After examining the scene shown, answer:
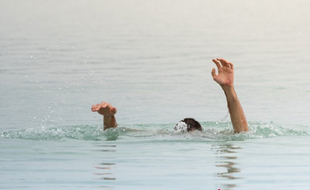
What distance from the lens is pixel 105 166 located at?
47.7 feet

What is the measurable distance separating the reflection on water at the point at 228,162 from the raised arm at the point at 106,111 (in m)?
2.02

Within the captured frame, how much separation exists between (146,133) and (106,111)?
2.72 feet

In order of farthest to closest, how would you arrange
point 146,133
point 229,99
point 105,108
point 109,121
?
point 109,121 → point 146,133 → point 105,108 → point 229,99

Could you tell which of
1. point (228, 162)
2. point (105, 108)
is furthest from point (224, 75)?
point (228, 162)

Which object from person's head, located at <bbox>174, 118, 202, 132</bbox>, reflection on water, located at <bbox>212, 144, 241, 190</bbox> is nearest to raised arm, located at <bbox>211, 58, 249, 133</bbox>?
reflection on water, located at <bbox>212, 144, 241, 190</bbox>

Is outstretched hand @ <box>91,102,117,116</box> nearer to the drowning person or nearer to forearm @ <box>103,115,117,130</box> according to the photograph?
the drowning person

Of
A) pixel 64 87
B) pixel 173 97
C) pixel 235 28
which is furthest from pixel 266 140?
pixel 235 28

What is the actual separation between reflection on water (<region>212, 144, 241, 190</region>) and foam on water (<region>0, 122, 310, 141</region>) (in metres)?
0.90

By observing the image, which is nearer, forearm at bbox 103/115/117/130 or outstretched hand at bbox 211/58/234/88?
outstretched hand at bbox 211/58/234/88

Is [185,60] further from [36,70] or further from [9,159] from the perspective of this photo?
[9,159]

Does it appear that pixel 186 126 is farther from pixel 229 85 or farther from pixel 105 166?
pixel 105 166

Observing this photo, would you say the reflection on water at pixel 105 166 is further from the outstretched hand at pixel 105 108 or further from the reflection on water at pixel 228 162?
the reflection on water at pixel 228 162

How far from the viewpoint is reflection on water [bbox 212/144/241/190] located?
13.2 m

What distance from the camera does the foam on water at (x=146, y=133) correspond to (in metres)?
17.4
